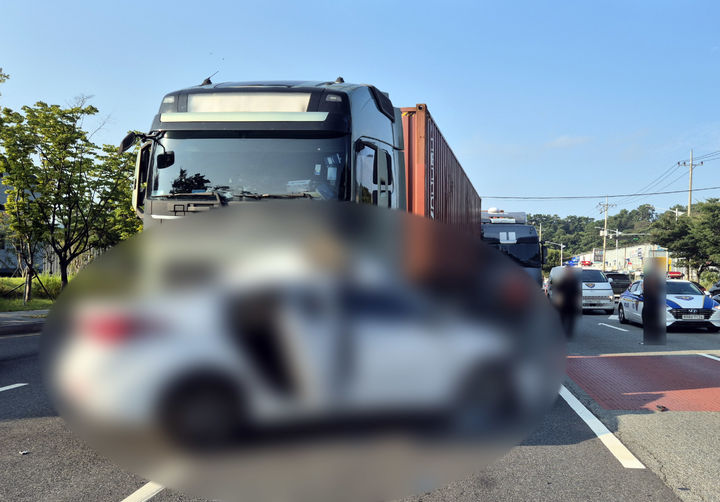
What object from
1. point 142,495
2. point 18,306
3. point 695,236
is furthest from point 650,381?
point 695,236

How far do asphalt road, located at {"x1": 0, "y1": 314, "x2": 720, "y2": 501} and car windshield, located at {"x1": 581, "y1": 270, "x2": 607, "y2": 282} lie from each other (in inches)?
724

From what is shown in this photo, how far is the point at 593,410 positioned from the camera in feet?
21.7

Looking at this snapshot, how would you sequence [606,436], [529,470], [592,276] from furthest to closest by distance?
[592,276], [606,436], [529,470]

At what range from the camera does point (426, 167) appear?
325 inches

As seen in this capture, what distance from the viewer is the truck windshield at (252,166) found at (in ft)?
16.7

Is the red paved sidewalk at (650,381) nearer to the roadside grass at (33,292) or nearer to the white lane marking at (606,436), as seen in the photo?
the white lane marking at (606,436)

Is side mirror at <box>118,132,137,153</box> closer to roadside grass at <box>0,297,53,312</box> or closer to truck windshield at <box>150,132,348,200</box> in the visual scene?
truck windshield at <box>150,132,348,200</box>

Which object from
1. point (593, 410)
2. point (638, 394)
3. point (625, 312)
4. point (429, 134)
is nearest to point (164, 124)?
point (429, 134)

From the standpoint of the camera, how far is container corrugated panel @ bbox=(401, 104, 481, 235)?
308 inches

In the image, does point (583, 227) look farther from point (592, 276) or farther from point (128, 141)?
point (128, 141)

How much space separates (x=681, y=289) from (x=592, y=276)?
6641 mm

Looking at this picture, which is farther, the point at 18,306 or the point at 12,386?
the point at 18,306

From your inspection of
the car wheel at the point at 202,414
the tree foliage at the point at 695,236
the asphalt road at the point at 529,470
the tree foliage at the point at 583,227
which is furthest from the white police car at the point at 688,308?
the tree foliage at the point at 583,227

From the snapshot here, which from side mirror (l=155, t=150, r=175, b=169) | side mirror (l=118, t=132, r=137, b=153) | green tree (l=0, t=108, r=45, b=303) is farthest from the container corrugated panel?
green tree (l=0, t=108, r=45, b=303)
